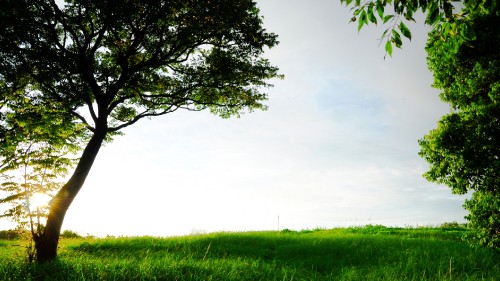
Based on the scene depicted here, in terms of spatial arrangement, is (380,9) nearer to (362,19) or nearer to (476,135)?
(362,19)

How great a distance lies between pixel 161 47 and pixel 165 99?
2799 mm

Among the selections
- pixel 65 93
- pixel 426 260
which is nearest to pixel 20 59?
pixel 65 93

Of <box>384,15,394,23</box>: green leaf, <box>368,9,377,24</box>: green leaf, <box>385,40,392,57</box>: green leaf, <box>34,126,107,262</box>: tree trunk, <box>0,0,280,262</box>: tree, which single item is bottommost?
<box>34,126,107,262</box>: tree trunk

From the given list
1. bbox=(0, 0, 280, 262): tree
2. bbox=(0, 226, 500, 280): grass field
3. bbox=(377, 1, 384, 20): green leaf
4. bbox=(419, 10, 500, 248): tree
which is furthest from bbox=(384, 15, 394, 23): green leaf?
bbox=(0, 0, 280, 262): tree

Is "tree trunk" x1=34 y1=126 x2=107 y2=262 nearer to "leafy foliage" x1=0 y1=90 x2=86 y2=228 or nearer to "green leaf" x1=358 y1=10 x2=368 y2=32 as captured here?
"leafy foliage" x1=0 y1=90 x2=86 y2=228

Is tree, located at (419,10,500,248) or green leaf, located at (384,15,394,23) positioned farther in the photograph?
tree, located at (419,10,500,248)

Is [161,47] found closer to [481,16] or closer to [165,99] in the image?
[165,99]

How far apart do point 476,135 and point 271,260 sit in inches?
305

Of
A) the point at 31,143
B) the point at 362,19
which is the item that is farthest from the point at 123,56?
the point at 362,19

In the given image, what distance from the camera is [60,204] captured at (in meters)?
13.3

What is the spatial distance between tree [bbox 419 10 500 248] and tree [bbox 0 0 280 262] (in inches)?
329

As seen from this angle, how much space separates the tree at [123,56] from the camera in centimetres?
1362

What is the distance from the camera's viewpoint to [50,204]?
42.3ft

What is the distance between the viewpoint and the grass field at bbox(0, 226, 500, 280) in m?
8.27
